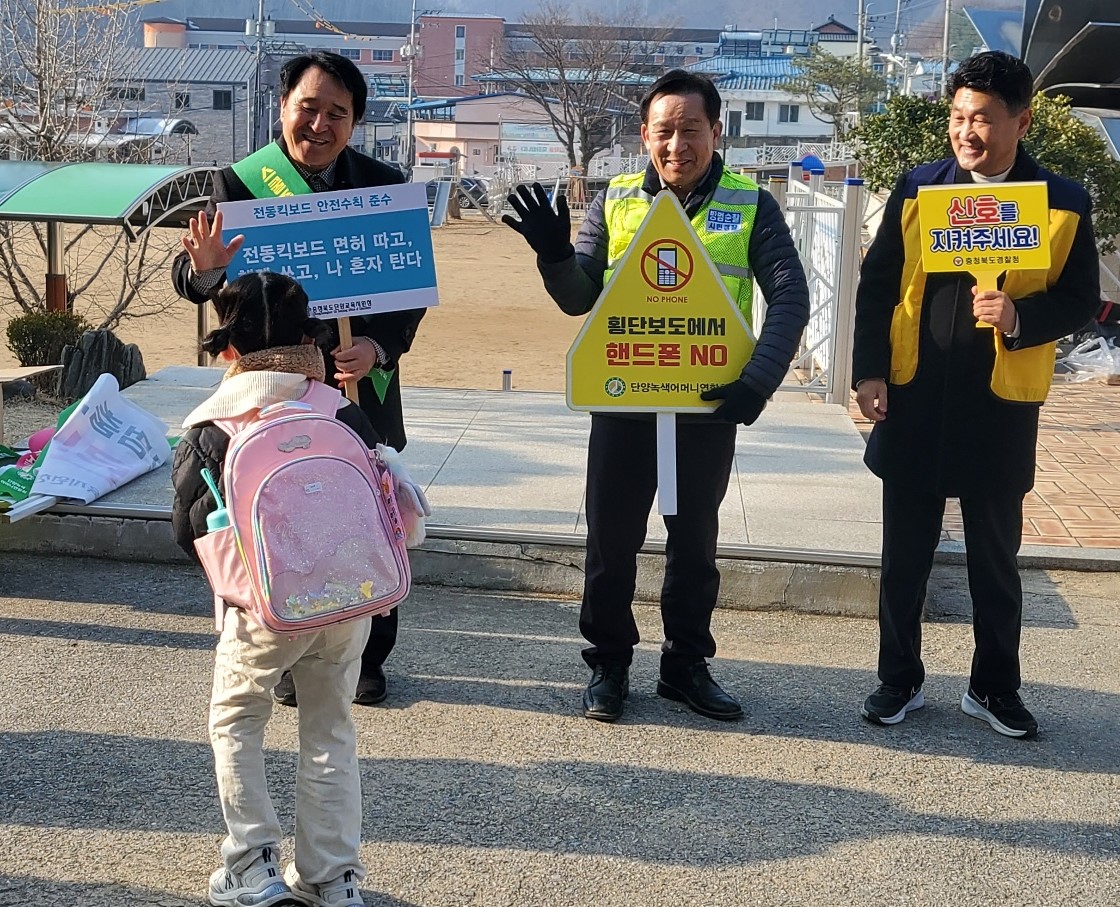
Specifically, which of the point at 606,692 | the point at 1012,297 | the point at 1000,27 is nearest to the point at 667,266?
the point at 1012,297

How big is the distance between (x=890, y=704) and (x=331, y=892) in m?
2.04

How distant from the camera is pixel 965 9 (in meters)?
24.3

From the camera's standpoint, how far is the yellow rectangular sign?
3.93 metres

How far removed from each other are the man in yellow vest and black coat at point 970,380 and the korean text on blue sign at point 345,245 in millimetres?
1412

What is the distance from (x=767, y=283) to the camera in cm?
418

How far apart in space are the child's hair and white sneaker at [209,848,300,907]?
3.77 feet

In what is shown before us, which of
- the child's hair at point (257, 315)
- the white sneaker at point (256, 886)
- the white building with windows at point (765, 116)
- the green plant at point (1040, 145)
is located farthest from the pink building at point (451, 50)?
the white sneaker at point (256, 886)

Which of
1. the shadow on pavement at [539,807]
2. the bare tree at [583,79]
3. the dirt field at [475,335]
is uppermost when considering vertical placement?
the bare tree at [583,79]

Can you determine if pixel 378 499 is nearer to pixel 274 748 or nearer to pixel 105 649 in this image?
pixel 274 748

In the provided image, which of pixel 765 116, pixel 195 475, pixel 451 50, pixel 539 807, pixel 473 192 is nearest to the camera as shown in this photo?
pixel 195 475

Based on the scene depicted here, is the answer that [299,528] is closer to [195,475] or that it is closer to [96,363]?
[195,475]

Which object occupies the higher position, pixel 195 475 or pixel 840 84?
pixel 840 84

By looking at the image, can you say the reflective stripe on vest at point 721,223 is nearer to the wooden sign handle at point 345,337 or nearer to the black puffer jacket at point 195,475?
the wooden sign handle at point 345,337

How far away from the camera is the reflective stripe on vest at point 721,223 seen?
164 inches
